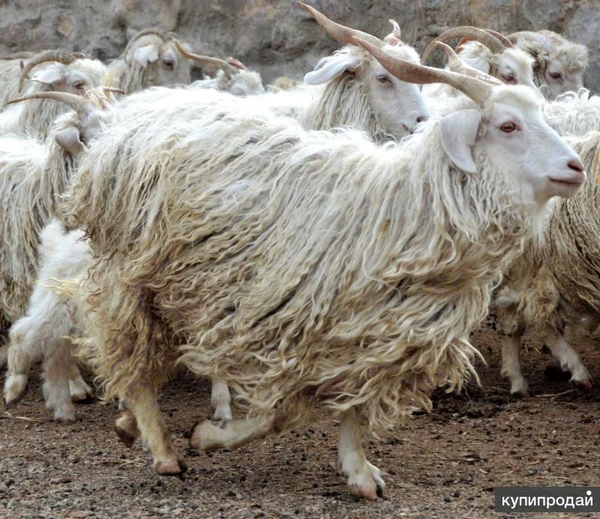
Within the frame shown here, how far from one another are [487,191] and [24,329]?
277 centimetres

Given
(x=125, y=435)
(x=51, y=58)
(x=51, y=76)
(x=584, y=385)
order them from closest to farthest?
(x=125, y=435)
(x=584, y=385)
(x=51, y=76)
(x=51, y=58)

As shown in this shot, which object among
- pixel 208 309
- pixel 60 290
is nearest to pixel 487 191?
pixel 208 309

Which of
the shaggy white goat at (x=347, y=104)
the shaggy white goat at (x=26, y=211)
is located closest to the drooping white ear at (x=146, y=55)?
the shaggy white goat at (x=26, y=211)

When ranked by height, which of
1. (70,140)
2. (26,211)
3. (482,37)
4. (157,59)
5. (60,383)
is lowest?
(60,383)

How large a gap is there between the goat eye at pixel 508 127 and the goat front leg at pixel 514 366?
259 cm

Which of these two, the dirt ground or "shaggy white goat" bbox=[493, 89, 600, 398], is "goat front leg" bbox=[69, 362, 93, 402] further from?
"shaggy white goat" bbox=[493, 89, 600, 398]

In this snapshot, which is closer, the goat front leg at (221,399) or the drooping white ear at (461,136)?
the drooping white ear at (461,136)

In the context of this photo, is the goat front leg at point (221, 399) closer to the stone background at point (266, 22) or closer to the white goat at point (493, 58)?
the white goat at point (493, 58)

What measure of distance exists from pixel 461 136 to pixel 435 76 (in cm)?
32

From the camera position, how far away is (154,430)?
5227mm

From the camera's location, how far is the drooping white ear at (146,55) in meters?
9.95

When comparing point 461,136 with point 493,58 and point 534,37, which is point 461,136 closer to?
point 493,58

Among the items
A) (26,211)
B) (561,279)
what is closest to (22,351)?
(26,211)

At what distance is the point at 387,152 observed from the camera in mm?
4957
